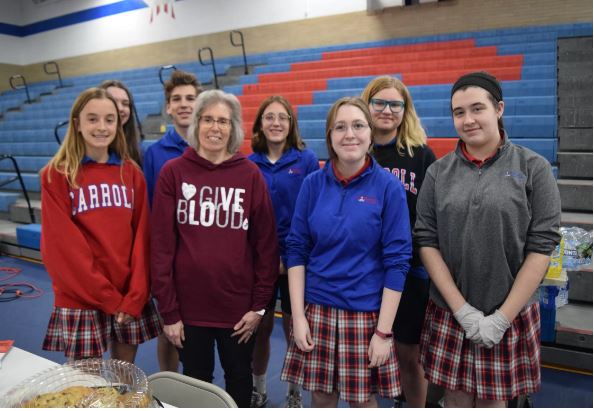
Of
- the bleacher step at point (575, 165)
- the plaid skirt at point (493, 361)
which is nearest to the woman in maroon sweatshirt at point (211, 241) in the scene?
the plaid skirt at point (493, 361)

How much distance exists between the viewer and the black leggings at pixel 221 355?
182 cm

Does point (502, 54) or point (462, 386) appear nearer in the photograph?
point (462, 386)

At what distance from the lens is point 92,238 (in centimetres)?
181

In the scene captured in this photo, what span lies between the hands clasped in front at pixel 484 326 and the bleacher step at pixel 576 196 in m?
2.59

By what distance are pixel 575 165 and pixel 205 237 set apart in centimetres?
352

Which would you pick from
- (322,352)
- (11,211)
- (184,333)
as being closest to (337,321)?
(322,352)

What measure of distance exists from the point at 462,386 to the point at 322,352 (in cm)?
50

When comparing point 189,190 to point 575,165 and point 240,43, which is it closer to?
point 575,165

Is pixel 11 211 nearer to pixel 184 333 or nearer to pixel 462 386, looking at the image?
pixel 184 333

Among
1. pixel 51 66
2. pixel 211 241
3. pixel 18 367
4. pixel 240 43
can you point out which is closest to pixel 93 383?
pixel 18 367

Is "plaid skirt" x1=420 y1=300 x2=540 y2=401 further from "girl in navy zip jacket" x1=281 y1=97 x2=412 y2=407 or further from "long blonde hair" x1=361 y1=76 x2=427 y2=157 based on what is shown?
"long blonde hair" x1=361 y1=76 x2=427 y2=157

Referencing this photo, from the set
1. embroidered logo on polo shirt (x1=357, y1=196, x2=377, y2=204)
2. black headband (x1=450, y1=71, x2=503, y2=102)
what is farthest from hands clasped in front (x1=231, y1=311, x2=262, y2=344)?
black headband (x1=450, y1=71, x2=503, y2=102)

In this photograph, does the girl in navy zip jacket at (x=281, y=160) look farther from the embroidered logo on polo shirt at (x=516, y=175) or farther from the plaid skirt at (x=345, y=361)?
the embroidered logo on polo shirt at (x=516, y=175)

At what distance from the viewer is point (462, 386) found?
1.60 m
